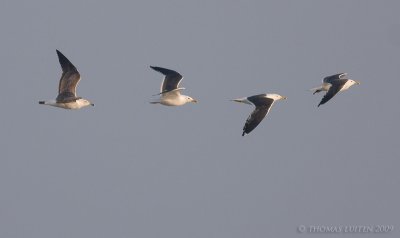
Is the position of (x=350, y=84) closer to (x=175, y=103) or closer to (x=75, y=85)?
(x=175, y=103)

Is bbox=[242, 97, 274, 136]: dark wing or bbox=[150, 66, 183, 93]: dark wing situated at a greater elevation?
bbox=[150, 66, 183, 93]: dark wing

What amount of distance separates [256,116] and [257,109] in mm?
380

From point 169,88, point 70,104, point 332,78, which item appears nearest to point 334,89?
point 332,78

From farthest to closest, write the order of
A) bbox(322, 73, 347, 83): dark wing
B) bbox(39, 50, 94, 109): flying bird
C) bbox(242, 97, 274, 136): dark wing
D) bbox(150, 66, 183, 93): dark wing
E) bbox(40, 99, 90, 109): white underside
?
bbox(322, 73, 347, 83): dark wing, bbox(150, 66, 183, 93): dark wing, bbox(39, 50, 94, 109): flying bird, bbox(40, 99, 90, 109): white underside, bbox(242, 97, 274, 136): dark wing

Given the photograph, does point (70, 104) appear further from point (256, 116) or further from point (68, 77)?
point (256, 116)

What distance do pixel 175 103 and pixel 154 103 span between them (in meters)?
1.22

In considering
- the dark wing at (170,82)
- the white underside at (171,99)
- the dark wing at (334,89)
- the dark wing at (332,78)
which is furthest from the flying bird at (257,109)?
the dark wing at (332,78)

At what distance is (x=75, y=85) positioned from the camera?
4300cm

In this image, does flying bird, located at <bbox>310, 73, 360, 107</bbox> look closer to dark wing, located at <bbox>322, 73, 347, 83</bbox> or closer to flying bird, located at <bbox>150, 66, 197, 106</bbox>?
dark wing, located at <bbox>322, 73, 347, 83</bbox>

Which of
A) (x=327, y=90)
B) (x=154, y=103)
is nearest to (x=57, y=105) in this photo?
(x=154, y=103)

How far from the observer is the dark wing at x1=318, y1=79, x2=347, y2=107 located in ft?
145

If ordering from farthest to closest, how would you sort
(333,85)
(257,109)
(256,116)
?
(333,85)
(257,109)
(256,116)

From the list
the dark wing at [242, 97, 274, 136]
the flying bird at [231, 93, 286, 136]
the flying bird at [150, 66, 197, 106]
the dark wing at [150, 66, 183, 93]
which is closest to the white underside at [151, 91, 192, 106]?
the flying bird at [150, 66, 197, 106]

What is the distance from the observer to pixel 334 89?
44844mm
